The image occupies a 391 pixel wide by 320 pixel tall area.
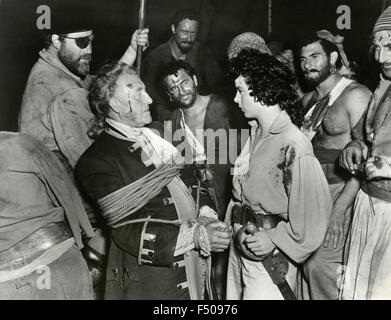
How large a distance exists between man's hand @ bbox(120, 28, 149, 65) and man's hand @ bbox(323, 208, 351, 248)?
48.7 inches

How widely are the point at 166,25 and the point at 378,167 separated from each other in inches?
52.5

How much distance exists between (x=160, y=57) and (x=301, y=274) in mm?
1291

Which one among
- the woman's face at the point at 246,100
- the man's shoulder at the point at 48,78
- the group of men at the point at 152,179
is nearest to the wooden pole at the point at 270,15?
the group of men at the point at 152,179

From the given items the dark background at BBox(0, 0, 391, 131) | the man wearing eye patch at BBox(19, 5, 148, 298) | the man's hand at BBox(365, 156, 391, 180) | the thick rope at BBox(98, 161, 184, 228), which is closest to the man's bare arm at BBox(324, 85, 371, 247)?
the man's hand at BBox(365, 156, 391, 180)

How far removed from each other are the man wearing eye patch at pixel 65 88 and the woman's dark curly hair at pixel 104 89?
0.16m

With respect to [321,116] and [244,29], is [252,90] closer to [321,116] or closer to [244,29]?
[321,116]

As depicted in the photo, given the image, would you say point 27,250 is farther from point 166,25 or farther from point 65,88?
point 166,25

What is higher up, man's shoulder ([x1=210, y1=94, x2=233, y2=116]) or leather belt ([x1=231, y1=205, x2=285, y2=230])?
man's shoulder ([x1=210, y1=94, x2=233, y2=116])

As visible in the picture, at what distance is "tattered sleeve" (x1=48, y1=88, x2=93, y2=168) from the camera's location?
2930mm

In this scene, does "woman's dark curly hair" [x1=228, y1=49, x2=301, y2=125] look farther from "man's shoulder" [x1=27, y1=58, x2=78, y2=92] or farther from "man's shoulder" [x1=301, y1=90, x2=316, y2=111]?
"man's shoulder" [x1=27, y1=58, x2=78, y2=92]

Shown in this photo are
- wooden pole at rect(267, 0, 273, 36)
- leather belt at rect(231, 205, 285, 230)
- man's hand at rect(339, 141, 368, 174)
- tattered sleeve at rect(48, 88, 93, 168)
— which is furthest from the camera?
wooden pole at rect(267, 0, 273, 36)

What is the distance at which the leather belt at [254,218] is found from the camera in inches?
98.3

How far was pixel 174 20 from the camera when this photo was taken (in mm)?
3201
